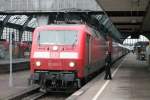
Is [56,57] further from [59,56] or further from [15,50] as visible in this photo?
[15,50]

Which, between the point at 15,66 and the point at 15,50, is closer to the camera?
the point at 15,66

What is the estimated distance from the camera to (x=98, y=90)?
18.4 meters

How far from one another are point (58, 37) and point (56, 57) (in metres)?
1.01

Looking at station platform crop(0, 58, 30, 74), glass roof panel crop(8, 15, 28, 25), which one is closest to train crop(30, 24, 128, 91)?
station platform crop(0, 58, 30, 74)

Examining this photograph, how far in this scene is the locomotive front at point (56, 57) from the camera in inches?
766

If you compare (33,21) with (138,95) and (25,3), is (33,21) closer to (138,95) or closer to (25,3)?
(25,3)

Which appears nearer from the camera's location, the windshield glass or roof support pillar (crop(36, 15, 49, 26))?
the windshield glass

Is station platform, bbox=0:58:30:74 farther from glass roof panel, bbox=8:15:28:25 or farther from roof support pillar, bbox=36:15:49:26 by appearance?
glass roof panel, bbox=8:15:28:25

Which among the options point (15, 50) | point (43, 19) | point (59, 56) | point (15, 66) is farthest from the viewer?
point (43, 19)

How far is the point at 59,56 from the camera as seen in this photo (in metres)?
19.8

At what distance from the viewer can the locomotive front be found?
19.5 m

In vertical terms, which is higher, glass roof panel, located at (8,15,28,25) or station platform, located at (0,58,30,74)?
glass roof panel, located at (8,15,28,25)

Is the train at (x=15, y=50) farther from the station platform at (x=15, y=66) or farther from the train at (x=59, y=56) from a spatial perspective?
the train at (x=59, y=56)

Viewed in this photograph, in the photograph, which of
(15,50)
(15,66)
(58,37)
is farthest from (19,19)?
(58,37)
